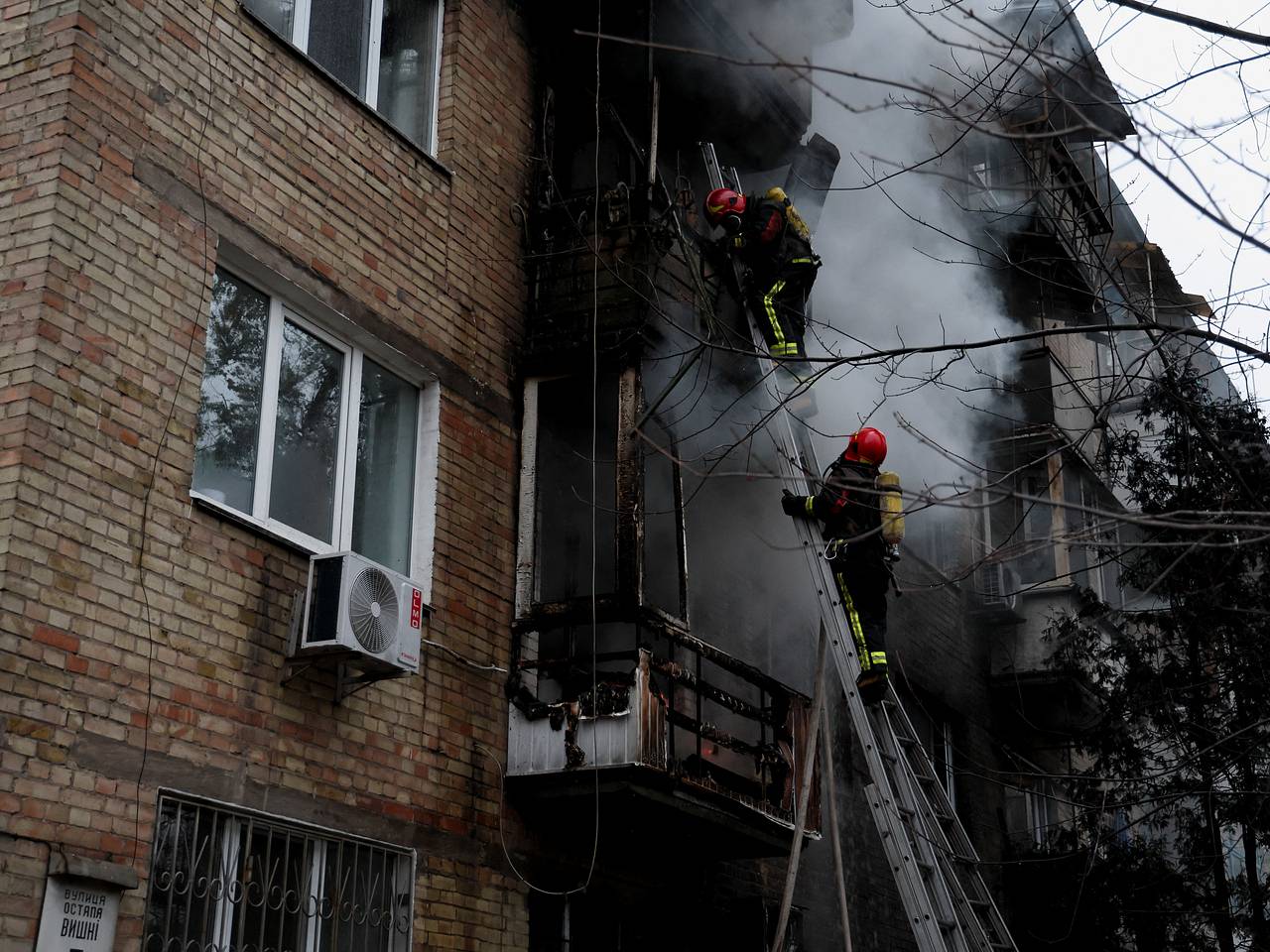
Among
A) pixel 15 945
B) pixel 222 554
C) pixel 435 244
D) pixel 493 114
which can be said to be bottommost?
pixel 15 945

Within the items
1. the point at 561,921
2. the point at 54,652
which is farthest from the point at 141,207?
the point at 561,921

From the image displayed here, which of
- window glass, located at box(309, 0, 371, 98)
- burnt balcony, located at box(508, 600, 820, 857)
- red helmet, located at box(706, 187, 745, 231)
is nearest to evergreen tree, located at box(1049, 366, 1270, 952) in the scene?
burnt balcony, located at box(508, 600, 820, 857)

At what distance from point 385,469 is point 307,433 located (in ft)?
2.31

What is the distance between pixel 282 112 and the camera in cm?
773

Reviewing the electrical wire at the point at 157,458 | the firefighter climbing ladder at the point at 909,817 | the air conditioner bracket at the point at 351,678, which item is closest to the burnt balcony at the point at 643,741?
the firefighter climbing ladder at the point at 909,817

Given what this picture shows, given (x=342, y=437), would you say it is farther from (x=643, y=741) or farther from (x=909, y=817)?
(x=909, y=817)

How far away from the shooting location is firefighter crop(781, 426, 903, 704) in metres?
8.77

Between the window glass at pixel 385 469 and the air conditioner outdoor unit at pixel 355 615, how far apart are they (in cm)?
99

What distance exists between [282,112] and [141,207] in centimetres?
137

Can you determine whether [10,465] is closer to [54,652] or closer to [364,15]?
[54,652]

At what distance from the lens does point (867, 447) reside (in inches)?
369

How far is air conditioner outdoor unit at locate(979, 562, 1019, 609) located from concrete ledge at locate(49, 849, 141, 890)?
1134 cm

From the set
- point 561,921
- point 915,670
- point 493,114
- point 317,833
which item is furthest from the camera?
point 915,670

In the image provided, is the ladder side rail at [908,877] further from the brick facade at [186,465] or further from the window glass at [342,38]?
the window glass at [342,38]
